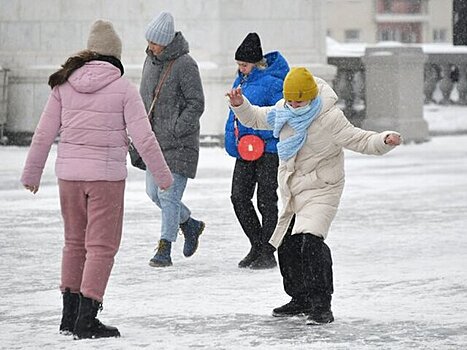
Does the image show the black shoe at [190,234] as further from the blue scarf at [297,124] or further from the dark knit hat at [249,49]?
the blue scarf at [297,124]

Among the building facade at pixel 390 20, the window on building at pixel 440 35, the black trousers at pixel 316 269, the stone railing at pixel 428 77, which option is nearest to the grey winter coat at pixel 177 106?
the black trousers at pixel 316 269

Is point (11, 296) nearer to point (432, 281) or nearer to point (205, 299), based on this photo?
point (205, 299)

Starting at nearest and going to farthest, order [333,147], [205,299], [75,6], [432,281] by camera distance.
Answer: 1. [333,147]
2. [205,299]
3. [432,281]
4. [75,6]

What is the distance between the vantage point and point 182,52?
1036cm

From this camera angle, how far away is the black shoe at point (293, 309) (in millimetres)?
8258

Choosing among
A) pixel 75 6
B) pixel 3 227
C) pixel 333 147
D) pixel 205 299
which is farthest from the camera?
pixel 75 6

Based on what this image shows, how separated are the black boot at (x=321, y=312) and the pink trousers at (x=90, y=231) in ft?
3.87

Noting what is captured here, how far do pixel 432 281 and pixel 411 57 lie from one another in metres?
14.8

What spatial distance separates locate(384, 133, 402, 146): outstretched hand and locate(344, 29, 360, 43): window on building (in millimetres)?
74159

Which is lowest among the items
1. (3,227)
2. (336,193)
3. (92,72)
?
(3,227)

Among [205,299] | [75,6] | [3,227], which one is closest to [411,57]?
[75,6]

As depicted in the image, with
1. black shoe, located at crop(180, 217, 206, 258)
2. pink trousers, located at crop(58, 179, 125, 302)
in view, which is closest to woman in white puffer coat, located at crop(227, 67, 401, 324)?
pink trousers, located at crop(58, 179, 125, 302)

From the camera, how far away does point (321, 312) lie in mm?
8031

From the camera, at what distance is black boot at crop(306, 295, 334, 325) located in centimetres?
802
